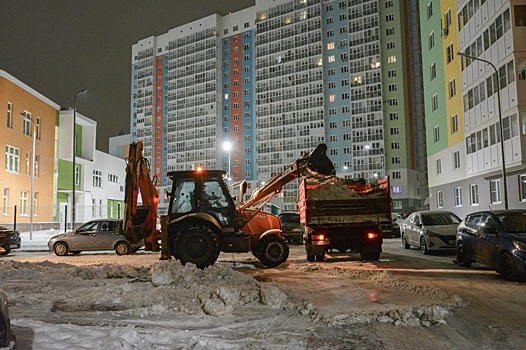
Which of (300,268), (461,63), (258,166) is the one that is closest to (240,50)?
(258,166)

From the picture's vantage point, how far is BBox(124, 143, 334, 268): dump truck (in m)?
12.6

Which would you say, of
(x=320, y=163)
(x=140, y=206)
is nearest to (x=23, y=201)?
(x=140, y=206)

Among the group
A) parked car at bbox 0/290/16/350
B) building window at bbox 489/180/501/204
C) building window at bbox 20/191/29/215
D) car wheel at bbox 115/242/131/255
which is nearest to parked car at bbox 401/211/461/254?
building window at bbox 489/180/501/204

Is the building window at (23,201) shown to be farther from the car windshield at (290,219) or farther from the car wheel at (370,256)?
the car wheel at (370,256)

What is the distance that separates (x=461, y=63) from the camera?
3209cm

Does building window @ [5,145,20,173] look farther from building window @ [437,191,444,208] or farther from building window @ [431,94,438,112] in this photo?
building window @ [431,94,438,112]

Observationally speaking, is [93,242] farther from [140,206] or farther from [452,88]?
[452,88]

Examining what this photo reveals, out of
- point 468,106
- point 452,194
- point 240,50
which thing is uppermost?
point 240,50

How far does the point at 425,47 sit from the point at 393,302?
3774cm

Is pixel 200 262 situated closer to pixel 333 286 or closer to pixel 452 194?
pixel 333 286

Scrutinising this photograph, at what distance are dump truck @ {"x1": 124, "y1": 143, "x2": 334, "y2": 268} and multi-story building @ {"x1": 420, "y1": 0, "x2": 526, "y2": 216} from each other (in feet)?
48.4

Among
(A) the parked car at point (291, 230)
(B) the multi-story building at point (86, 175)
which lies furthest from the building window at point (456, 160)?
(B) the multi-story building at point (86, 175)

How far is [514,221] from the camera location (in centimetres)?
1141

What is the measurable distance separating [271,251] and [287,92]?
264 ft
